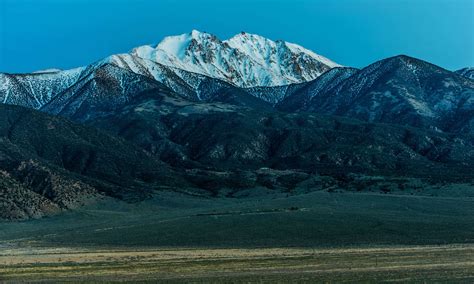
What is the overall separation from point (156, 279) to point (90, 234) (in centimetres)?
5924

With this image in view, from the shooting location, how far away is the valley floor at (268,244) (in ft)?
180

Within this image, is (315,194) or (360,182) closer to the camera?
(315,194)

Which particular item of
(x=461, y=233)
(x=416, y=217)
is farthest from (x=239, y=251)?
(x=416, y=217)

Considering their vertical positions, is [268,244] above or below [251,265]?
above

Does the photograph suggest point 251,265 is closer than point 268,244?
Yes

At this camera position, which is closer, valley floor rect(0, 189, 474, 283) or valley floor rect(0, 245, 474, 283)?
valley floor rect(0, 245, 474, 283)

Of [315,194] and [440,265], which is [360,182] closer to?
[315,194]

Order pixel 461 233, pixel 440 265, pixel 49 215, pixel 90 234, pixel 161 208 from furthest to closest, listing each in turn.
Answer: pixel 161 208 → pixel 49 215 → pixel 90 234 → pixel 461 233 → pixel 440 265

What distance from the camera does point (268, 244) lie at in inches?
3514

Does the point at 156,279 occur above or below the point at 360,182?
below

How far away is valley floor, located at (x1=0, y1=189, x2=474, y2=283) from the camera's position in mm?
54938

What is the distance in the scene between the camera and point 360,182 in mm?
192250

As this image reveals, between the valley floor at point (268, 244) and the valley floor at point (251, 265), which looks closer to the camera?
the valley floor at point (251, 265)

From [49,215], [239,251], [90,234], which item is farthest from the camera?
[49,215]
